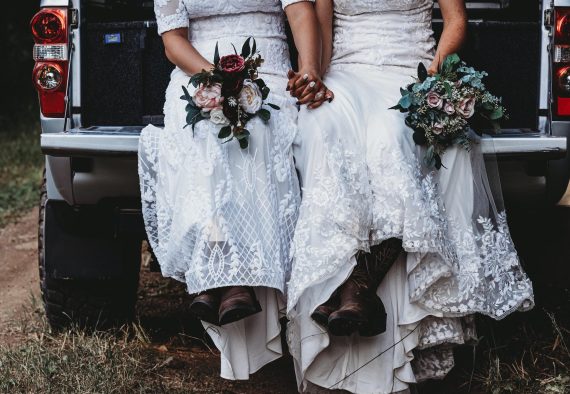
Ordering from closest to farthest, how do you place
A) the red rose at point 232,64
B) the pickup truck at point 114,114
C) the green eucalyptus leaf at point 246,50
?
1. the red rose at point 232,64
2. the green eucalyptus leaf at point 246,50
3. the pickup truck at point 114,114

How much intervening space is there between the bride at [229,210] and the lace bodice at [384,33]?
202 mm

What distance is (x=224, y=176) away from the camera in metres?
3.31

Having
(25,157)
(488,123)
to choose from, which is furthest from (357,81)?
(25,157)

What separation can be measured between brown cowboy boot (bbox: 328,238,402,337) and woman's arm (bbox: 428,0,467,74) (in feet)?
2.63

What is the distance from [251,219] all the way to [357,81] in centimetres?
74

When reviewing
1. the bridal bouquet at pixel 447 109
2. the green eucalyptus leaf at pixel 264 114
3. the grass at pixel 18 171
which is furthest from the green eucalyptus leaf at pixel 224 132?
the grass at pixel 18 171

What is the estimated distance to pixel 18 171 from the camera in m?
8.58

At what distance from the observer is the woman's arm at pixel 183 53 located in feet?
11.9

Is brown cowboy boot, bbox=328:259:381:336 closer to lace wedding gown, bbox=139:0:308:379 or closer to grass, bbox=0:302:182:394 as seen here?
lace wedding gown, bbox=139:0:308:379

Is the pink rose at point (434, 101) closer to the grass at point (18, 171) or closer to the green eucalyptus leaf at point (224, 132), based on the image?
the green eucalyptus leaf at point (224, 132)

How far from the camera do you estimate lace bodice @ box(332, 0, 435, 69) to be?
3779 mm

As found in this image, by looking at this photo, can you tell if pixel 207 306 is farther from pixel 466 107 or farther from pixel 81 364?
pixel 466 107

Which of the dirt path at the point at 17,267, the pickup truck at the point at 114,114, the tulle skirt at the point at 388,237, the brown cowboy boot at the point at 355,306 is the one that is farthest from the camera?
the dirt path at the point at 17,267

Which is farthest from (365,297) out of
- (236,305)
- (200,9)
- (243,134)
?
(200,9)
